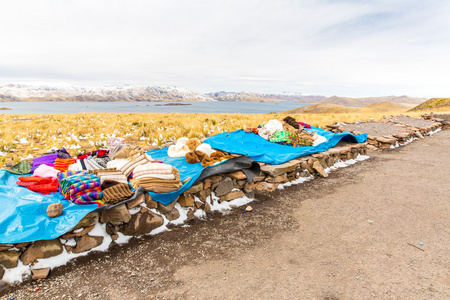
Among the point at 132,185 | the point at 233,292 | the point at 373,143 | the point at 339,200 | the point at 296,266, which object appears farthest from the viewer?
the point at 373,143

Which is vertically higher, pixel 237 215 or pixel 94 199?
pixel 94 199

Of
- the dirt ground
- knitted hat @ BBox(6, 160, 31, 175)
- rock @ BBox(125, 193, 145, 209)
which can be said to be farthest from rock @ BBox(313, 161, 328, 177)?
knitted hat @ BBox(6, 160, 31, 175)

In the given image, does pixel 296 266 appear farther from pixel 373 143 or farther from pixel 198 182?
pixel 373 143

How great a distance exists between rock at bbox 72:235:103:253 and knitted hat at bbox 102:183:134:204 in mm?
526

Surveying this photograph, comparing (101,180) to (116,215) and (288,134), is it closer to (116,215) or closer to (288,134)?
(116,215)

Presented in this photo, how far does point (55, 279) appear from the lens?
277 centimetres

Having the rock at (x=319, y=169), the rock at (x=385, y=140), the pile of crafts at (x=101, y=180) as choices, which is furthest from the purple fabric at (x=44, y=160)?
the rock at (x=385, y=140)

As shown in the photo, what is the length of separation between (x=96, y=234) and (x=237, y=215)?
7.87 ft

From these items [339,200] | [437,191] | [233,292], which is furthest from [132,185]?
[437,191]

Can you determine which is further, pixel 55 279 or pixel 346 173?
pixel 346 173

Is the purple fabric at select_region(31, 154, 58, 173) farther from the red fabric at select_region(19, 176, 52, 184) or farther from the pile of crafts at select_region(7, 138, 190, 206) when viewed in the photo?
the red fabric at select_region(19, 176, 52, 184)

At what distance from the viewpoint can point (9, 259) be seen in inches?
107

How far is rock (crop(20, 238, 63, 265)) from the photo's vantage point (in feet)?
9.27

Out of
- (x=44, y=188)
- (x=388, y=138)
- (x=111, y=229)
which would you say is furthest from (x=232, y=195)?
(x=388, y=138)
